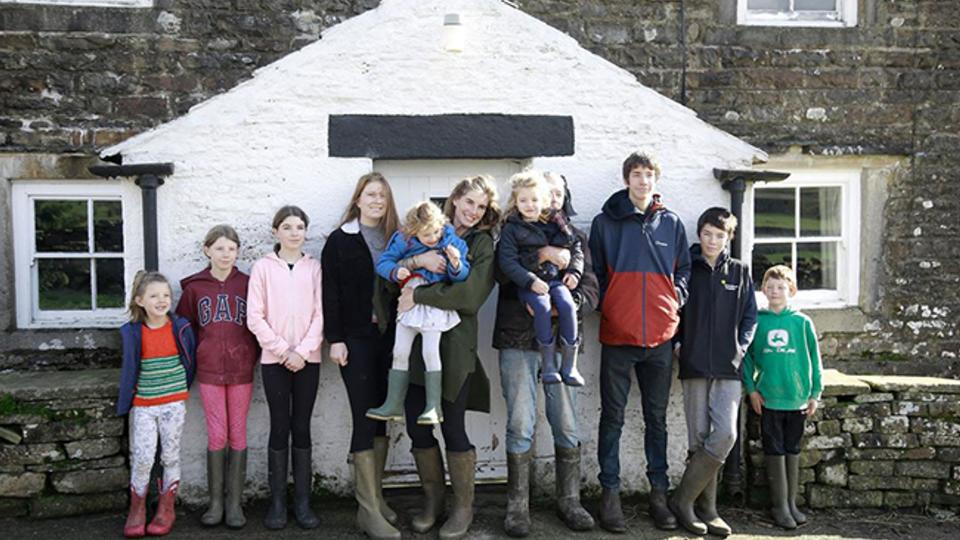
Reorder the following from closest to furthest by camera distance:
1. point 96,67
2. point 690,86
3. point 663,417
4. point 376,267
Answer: point 376,267 → point 663,417 → point 96,67 → point 690,86

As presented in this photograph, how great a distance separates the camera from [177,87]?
753 centimetres

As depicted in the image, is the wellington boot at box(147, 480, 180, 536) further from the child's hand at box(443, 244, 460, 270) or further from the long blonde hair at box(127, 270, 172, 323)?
the child's hand at box(443, 244, 460, 270)

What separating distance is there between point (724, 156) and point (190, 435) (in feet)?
12.3

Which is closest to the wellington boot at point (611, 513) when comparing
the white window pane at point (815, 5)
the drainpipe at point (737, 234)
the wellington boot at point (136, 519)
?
the drainpipe at point (737, 234)

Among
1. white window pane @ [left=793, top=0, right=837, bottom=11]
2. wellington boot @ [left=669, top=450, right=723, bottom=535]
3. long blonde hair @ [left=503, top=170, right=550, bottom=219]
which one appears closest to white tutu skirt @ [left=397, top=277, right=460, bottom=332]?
long blonde hair @ [left=503, top=170, right=550, bottom=219]

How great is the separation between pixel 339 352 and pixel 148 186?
1492mm

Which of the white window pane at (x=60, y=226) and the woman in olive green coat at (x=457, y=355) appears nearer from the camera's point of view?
the woman in olive green coat at (x=457, y=355)

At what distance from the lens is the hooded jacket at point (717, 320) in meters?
5.60

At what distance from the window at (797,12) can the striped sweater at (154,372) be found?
18.1ft

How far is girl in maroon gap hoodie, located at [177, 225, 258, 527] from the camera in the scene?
543 cm

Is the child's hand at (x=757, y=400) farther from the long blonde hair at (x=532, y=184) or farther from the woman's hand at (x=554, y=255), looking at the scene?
the long blonde hair at (x=532, y=184)

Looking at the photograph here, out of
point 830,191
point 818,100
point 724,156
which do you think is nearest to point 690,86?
point 818,100

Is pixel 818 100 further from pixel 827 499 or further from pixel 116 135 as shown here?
pixel 116 135

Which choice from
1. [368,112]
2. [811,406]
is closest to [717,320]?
[811,406]
